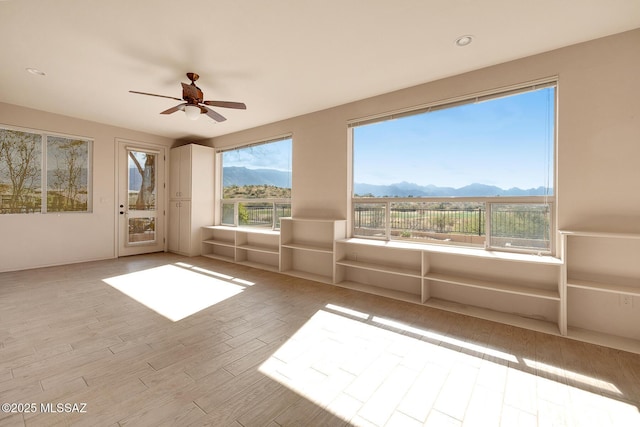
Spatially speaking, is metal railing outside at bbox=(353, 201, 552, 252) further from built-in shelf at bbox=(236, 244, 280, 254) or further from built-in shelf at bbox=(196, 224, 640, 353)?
built-in shelf at bbox=(236, 244, 280, 254)

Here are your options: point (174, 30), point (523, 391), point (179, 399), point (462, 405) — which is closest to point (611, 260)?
point (523, 391)

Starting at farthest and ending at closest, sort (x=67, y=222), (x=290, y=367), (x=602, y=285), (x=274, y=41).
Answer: (x=67, y=222), (x=274, y=41), (x=602, y=285), (x=290, y=367)

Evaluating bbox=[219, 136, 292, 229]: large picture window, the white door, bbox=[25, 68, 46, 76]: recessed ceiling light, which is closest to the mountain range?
bbox=[219, 136, 292, 229]: large picture window

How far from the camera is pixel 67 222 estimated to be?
5070 mm

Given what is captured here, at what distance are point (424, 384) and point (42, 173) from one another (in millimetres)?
6617

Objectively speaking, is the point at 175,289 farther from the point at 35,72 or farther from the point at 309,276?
the point at 35,72

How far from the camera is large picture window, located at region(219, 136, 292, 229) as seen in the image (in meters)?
5.18

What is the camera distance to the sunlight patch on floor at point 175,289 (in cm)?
313

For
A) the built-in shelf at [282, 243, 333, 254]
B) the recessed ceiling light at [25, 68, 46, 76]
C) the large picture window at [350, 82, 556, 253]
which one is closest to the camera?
the large picture window at [350, 82, 556, 253]

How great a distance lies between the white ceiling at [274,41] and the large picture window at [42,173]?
1.02m

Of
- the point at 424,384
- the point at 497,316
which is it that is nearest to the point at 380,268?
the point at 497,316

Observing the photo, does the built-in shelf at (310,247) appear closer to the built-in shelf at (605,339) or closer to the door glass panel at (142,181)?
the built-in shelf at (605,339)

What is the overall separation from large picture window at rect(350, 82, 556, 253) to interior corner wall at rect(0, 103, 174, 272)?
499 cm

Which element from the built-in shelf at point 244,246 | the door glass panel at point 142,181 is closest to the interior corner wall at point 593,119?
the built-in shelf at point 244,246
